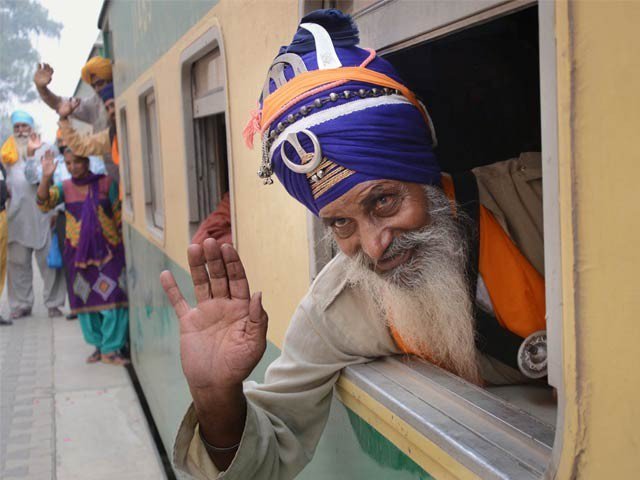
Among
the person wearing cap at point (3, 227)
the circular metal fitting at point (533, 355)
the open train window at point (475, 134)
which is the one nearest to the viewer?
the open train window at point (475, 134)

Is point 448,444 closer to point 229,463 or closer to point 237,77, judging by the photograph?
point 229,463

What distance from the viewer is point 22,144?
10141mm

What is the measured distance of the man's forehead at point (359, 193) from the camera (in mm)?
1713

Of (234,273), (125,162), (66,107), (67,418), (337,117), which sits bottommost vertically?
(67,418)

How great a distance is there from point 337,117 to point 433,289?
457 mm

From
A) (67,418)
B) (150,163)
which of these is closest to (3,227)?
(67,418)

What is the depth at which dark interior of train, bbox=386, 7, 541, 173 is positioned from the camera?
2607mm

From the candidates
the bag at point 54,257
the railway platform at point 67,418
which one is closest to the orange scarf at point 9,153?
the bag at point 54,257

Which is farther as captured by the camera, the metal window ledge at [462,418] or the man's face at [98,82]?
the man's face at [98,82]

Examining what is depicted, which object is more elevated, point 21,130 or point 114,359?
point 21,130

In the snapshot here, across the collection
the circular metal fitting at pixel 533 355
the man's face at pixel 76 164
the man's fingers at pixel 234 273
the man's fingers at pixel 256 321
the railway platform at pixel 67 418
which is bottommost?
the railway platform at pixel 67 418

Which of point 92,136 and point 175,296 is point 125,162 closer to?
point 92,136

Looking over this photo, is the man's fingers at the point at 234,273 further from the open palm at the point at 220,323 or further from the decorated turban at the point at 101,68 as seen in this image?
the decorated turban at the point at 101,68

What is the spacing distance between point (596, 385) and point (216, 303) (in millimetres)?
1066
